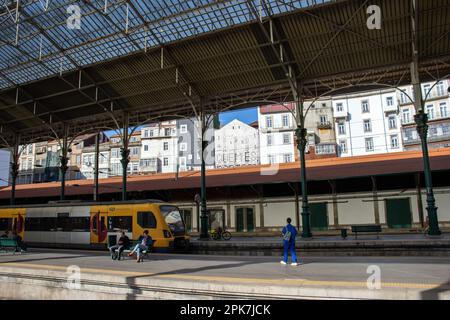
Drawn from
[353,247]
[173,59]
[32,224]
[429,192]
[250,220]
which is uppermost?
[173,59]

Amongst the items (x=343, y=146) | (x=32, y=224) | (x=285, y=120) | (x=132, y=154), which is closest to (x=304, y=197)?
(x=32, y=224)

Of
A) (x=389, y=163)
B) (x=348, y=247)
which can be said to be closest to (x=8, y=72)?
(x=348, y=247)

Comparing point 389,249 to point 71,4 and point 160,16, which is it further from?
point 71,4

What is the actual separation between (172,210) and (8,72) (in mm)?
17131

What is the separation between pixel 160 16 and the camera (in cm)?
1977

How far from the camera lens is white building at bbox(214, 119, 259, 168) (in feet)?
212

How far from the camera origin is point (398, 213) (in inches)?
978

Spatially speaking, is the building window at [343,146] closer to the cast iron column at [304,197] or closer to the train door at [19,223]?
the cast iron column at [304,197]

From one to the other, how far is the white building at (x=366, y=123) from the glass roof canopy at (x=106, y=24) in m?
46.1

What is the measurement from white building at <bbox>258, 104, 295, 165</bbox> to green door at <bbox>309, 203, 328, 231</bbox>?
35.0 metres

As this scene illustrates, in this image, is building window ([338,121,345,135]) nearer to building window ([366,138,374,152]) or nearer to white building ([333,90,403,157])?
white building ([333,90,403,157])

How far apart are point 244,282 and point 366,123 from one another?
6008 cm

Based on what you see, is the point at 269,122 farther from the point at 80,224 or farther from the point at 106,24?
the point at 80,224

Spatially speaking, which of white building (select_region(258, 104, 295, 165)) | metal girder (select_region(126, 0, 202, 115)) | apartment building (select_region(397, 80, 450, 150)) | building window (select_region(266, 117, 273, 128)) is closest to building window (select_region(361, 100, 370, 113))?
apartment building (select_region(397, 80, 450, 150))
